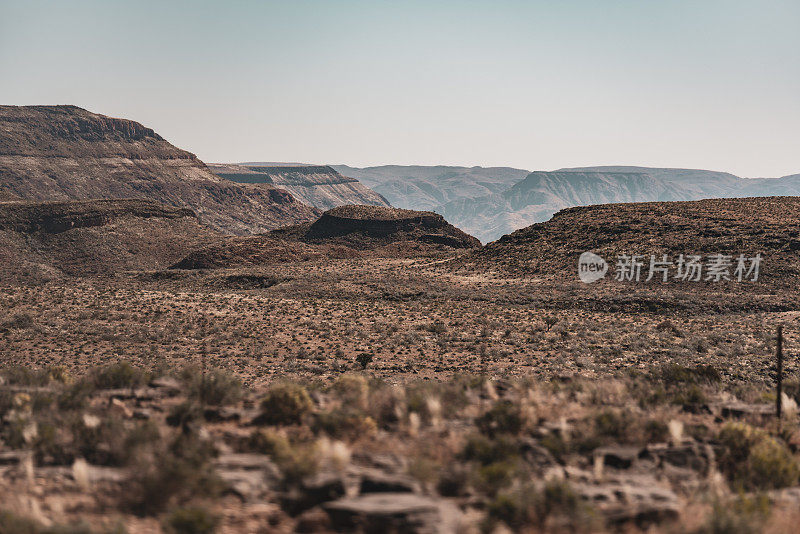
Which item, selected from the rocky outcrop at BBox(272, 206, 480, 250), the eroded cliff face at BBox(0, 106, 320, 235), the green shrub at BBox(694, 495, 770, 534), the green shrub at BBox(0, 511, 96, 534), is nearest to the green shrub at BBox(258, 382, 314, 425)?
the green shrub at BBox(0, 511, 96, 534)

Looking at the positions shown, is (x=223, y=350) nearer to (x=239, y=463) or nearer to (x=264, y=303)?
(x=264, y=303)

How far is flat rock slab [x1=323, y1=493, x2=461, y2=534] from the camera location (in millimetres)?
6288

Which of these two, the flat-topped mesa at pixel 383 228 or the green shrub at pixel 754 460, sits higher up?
the flat-topped mesa at pixel 383 228

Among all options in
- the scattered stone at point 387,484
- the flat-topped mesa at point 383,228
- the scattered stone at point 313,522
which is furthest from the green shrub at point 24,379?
the flat-topped mesa at point 383,228

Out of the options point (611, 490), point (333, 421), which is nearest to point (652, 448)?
point (611, 490)

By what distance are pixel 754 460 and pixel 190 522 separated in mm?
9573

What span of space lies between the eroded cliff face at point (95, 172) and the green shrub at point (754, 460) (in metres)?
168

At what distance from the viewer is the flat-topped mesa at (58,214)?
87438 mm

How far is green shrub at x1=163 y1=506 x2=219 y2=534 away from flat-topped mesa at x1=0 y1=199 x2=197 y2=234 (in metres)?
98.4

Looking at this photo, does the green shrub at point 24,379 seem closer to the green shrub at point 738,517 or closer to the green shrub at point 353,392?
the green shrub at point 353,392

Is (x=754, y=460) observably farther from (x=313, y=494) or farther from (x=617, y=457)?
(x=313, y=494)

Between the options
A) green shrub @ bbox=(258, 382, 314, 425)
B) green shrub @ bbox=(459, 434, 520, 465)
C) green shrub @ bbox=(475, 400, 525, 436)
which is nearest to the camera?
green shrub @ bbox=(459, 434, 520, 465)

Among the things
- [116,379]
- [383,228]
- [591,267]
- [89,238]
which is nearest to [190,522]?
[116,379]

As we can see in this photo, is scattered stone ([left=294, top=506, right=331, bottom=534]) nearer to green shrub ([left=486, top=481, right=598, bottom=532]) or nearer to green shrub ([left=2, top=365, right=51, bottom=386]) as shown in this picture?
green shrub ([left=486, top=481, right=598, bottom=532])
